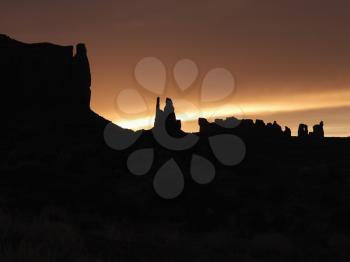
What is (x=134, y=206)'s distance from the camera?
40.4 metres

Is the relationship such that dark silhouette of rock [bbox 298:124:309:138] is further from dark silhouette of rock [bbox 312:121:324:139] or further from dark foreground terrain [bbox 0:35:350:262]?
dark foreground terrain [bbox 0:35:350:262]

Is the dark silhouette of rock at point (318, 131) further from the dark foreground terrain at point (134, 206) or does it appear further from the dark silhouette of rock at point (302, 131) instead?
the dark foreground terrain at point (134, 206)

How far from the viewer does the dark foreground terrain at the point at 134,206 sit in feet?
37.9

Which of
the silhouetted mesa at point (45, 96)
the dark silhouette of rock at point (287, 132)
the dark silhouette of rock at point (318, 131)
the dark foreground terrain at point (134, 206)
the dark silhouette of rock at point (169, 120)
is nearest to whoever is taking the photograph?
the dark foreground terrain at point (134, 206)

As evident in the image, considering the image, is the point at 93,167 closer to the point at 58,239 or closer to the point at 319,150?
the point at 58,239

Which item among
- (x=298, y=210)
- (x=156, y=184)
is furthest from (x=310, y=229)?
(x=156, y=184)

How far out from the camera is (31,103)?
9538 cm

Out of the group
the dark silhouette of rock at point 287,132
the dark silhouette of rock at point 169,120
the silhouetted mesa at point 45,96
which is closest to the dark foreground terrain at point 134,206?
the silhouetted mesa at point 45,96

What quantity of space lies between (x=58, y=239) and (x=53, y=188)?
35628 millimetres

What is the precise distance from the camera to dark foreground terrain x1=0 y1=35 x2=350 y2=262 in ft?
37.9

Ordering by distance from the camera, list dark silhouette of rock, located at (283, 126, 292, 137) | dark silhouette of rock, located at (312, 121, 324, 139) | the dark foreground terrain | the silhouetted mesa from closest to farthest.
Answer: the dark foreground terrain, the silhouetted mesa, dark silhouette of rock, located at (283, 126, 292, 137), dark silhouette of rock, located at (312, 121, 324, 139)

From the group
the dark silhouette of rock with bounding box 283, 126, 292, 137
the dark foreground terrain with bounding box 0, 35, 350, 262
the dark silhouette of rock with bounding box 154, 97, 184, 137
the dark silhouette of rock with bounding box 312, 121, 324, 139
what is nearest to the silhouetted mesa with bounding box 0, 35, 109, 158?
the dark foreground terrain with bounding box 0, 35, 350, 262

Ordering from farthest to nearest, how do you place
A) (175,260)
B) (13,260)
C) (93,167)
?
1. (93,167)
2. (175,260)
3. (13,260)

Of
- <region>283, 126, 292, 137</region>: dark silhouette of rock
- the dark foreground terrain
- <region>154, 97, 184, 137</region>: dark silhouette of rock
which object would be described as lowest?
the dark foreground terrain
